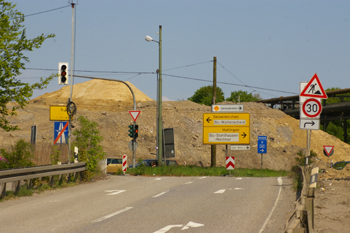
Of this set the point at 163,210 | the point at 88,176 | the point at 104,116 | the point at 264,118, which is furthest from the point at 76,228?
the point at 264,118

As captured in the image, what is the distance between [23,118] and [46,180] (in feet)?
213

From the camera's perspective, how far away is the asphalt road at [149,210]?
9070mm

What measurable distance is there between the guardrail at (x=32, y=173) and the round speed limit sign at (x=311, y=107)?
8.93m

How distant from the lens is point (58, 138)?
21094mm

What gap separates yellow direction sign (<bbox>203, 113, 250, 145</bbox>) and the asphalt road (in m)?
19.3

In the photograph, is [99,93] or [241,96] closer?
[99,93]

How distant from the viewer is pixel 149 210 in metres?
11.3

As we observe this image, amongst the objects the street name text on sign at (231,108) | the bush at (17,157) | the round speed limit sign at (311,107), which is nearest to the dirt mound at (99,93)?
the street name text on sign at (231,108)

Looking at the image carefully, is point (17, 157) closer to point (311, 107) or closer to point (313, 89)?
point (311, 107)

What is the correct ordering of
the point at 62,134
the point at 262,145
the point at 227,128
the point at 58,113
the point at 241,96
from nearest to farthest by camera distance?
the point at 62,134 < the point at 58,113 < the point at 227,128 < the point at 262,145 < the point at 241,96

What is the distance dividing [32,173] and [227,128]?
73.9 ft

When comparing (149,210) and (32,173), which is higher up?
(32,173)

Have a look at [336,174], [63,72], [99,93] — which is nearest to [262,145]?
[336,174]

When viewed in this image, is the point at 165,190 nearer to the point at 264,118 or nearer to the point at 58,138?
the point at 58,138
